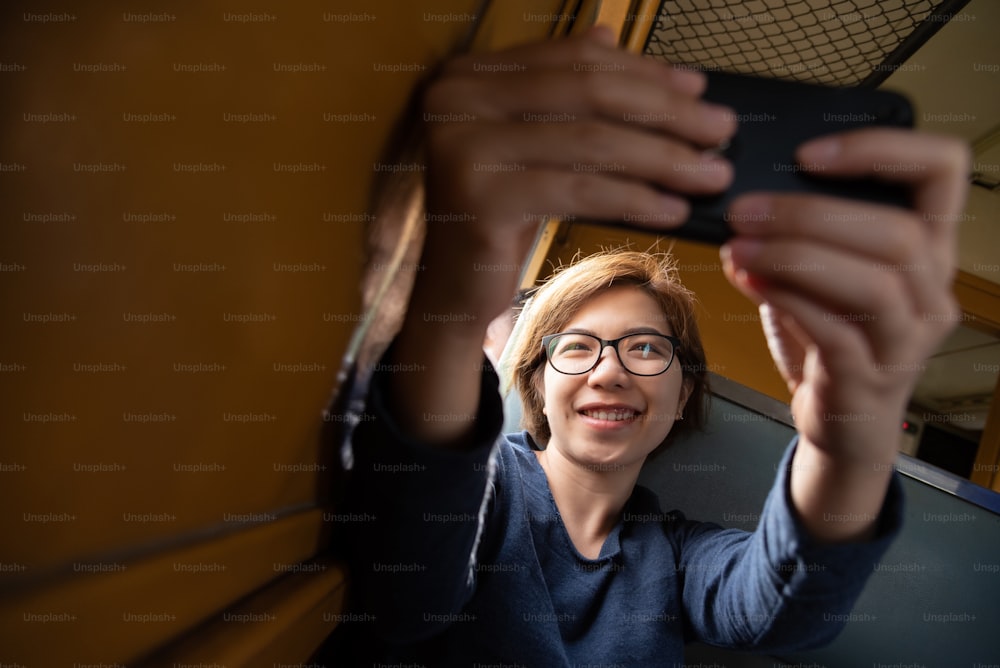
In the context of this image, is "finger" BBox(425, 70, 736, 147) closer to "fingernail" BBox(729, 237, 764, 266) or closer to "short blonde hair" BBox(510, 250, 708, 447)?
"fingernail" BBox(729, 237, 764, 266)

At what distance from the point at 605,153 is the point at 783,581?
446 millimetres

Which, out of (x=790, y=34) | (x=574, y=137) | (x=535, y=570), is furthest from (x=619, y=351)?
(x=790, y=34)

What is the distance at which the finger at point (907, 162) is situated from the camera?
0.27 m

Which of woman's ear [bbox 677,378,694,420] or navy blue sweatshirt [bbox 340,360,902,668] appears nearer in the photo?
navy blue sweatshirt [bbox 340,360,902,668]

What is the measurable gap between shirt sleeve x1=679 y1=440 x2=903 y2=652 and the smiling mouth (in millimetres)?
199

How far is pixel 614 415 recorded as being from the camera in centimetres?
79

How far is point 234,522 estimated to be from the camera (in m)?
0.27

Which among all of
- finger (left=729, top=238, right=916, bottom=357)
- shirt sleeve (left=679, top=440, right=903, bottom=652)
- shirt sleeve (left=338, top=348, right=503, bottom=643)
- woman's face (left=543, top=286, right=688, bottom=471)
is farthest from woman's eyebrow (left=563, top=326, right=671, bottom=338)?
finger (left=729, top=238, right=916, bottom=357)

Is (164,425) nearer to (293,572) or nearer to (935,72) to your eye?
(293,572)

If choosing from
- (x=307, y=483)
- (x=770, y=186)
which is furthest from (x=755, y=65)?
(x=307, y=483)

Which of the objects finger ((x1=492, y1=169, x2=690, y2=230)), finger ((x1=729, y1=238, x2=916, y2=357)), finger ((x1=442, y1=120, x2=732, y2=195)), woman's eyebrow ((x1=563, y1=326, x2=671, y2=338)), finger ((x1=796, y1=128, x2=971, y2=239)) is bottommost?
woman's eyebrow ((x1=563, y1=326, x2=671, y2=338))

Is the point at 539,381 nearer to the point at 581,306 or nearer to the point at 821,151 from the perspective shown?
the point at 581,306

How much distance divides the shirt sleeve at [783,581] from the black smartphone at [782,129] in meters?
0.31

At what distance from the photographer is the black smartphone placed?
0.29 metres
